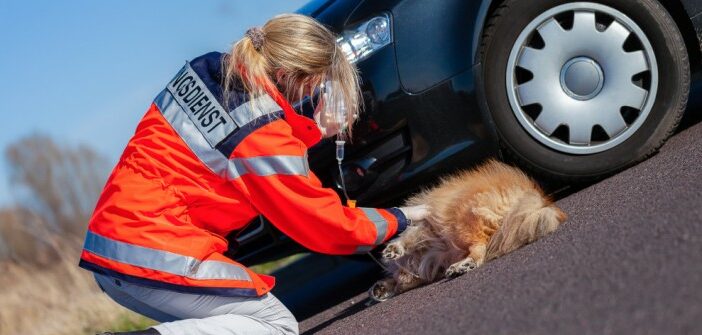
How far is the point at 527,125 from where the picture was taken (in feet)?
14.0

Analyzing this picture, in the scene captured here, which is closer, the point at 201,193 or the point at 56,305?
the point at 201,193

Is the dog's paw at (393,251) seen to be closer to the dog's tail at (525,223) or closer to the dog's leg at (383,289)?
the dog's leg at (383,289)

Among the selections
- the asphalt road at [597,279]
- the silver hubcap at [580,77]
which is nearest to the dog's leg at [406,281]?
the asphalt road at [597,279]

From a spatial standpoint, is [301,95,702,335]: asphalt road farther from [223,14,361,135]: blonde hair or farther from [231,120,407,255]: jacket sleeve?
[223,14,361,135]: blonde hair

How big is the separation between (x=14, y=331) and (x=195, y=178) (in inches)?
165

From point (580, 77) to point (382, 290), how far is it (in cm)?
137

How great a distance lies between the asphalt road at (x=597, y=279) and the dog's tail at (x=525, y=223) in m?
0.08

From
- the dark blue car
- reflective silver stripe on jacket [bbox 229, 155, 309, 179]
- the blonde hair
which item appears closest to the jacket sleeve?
reflective silver stripe on jacket [bbox 229, 155, 309, 179]

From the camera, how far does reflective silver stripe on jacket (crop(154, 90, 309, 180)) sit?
3291 mm

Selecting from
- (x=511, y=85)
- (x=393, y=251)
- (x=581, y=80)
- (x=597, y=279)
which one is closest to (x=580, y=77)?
(x=581, y=80)

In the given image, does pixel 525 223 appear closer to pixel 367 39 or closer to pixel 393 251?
pixel 393 251

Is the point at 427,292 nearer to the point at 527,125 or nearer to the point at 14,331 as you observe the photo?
the point at 527,125

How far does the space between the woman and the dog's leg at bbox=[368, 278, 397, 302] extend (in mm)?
561

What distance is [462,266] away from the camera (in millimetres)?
3842
